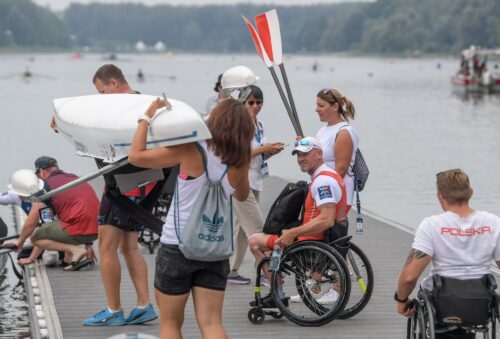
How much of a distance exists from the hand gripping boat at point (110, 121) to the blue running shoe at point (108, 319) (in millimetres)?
1158

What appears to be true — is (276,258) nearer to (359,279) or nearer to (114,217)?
(359,279)

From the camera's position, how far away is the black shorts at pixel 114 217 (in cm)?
657

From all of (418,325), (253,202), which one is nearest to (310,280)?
(253,202)

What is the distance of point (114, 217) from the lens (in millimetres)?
6602

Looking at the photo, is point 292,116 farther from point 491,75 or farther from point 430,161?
point 491,75

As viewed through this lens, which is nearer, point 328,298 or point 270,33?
point 328,298

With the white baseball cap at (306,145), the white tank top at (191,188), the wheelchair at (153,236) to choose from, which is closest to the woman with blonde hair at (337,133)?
the white baseball cap at (306,145)

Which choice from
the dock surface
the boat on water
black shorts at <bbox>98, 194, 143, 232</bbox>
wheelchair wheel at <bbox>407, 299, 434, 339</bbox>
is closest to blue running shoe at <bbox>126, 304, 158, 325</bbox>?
the dock surface

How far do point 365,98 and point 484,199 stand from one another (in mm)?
49891

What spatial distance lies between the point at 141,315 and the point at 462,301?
99.9 inches

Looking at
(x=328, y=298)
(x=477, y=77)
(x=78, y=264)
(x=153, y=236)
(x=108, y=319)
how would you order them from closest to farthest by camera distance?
(x=108, y=319) → (x=328, y=298) → (x=78, y=264) → (x=153, y=236) → (x=477, y=77)

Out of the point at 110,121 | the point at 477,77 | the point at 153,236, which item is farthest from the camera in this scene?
the point at 477,77

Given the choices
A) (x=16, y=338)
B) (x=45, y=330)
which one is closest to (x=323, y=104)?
(x=45, y=330)

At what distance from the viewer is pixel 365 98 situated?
67625mm
